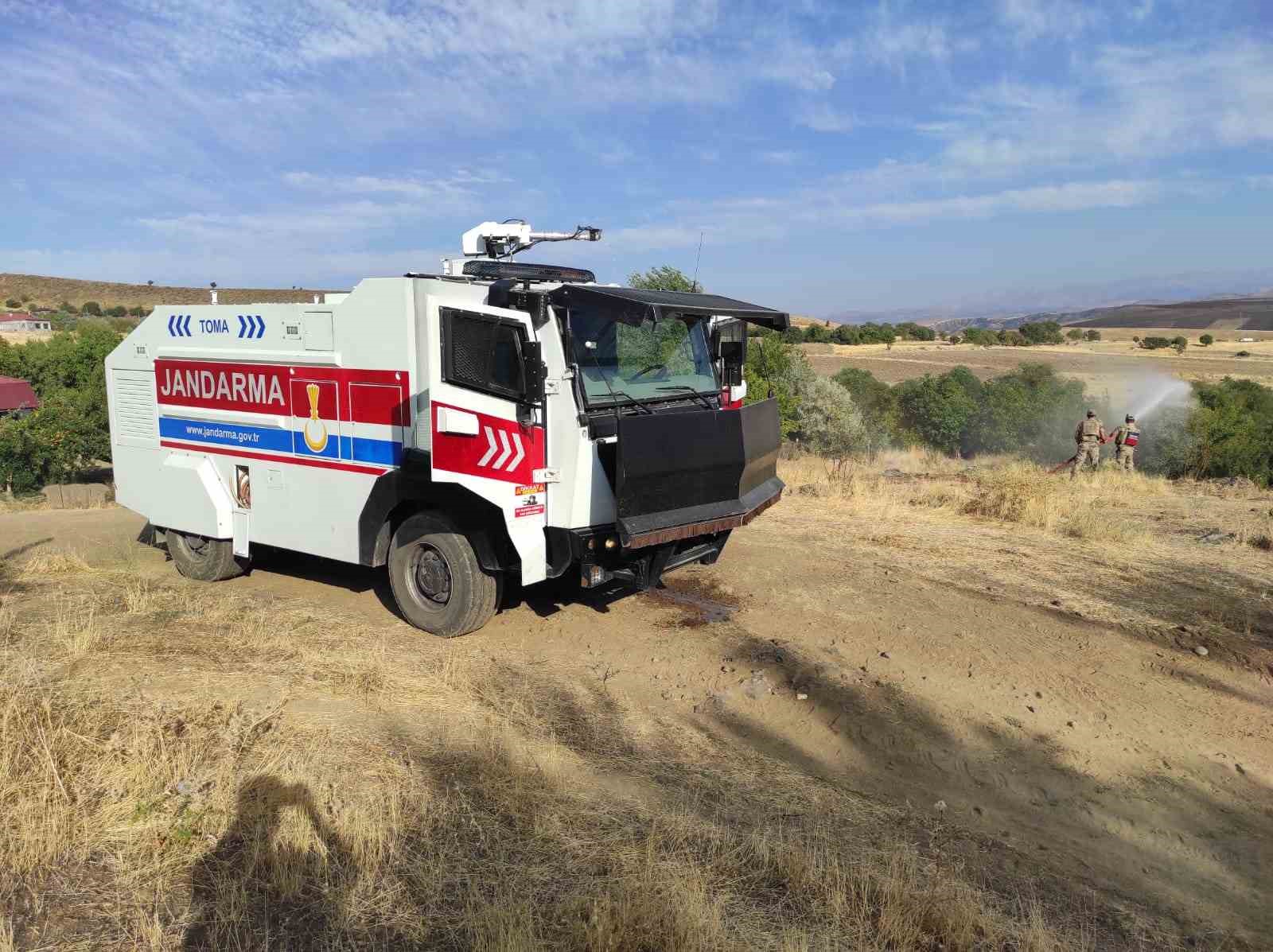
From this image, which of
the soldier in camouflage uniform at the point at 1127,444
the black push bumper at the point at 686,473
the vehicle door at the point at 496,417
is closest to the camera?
the black push bumper at the point at 686,473

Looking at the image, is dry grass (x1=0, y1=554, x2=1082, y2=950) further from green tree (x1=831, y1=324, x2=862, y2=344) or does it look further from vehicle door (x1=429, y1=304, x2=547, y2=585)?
green tree (x1=831, y1=324, x2=862, y2=344)

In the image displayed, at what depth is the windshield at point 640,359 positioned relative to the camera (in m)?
6.45

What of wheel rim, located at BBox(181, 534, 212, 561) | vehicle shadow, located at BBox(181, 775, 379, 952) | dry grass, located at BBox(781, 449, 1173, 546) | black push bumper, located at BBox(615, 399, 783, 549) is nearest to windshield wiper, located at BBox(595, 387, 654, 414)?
black push bumper, located at BBox(615, 399, 783, 549)

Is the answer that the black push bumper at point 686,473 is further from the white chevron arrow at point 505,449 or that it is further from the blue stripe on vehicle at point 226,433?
the blue stripe on vehicle at point 226,433

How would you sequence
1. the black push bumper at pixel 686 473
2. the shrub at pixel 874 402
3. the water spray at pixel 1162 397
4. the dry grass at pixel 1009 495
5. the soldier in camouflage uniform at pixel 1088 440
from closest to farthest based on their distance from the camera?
the black push bumper at pixel 686 473
the dry grass at pixel 1009 495
the soldier in camouflage uniform at pixel 1088 440
the water spray at pixel 1162 397
the shrub at pixel 874 402

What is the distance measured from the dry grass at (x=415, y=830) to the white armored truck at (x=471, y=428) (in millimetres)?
1272

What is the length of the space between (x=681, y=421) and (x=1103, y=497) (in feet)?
30.7

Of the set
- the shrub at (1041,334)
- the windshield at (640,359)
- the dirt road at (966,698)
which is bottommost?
the dirt road at (966,698)

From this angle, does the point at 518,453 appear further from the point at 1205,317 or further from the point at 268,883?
the point at 1205,317

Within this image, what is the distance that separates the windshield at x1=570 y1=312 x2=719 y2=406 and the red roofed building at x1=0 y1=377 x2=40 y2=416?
22.5 meters

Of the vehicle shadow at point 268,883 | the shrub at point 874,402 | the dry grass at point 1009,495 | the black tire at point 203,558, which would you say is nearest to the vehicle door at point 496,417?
the vehicle shadow at point 268,883

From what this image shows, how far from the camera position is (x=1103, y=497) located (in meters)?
13.1

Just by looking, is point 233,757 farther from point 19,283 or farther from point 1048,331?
point 19,283

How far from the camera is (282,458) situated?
779 centimetres
